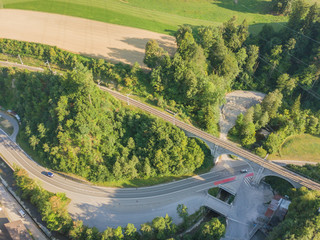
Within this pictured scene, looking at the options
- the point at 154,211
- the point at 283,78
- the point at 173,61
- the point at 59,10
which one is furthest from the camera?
the point at 59,10

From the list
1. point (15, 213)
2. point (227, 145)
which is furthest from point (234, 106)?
point (15, 213)

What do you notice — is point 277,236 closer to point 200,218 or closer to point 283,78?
point 200,218

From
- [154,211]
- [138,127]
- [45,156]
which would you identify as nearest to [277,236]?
[154,211]

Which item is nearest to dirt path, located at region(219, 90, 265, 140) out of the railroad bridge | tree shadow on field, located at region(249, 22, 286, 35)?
the railroad bridge

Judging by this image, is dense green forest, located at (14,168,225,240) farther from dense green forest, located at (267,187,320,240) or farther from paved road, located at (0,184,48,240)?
dense green forest, located at (267,187,320,240)

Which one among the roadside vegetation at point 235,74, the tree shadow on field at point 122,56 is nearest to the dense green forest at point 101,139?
the roadside vegetation at point 235,74

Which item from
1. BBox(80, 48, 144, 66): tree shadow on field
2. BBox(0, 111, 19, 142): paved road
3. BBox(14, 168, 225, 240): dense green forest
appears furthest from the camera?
BBox(80, 48, 144, 66): tree shadow on field
